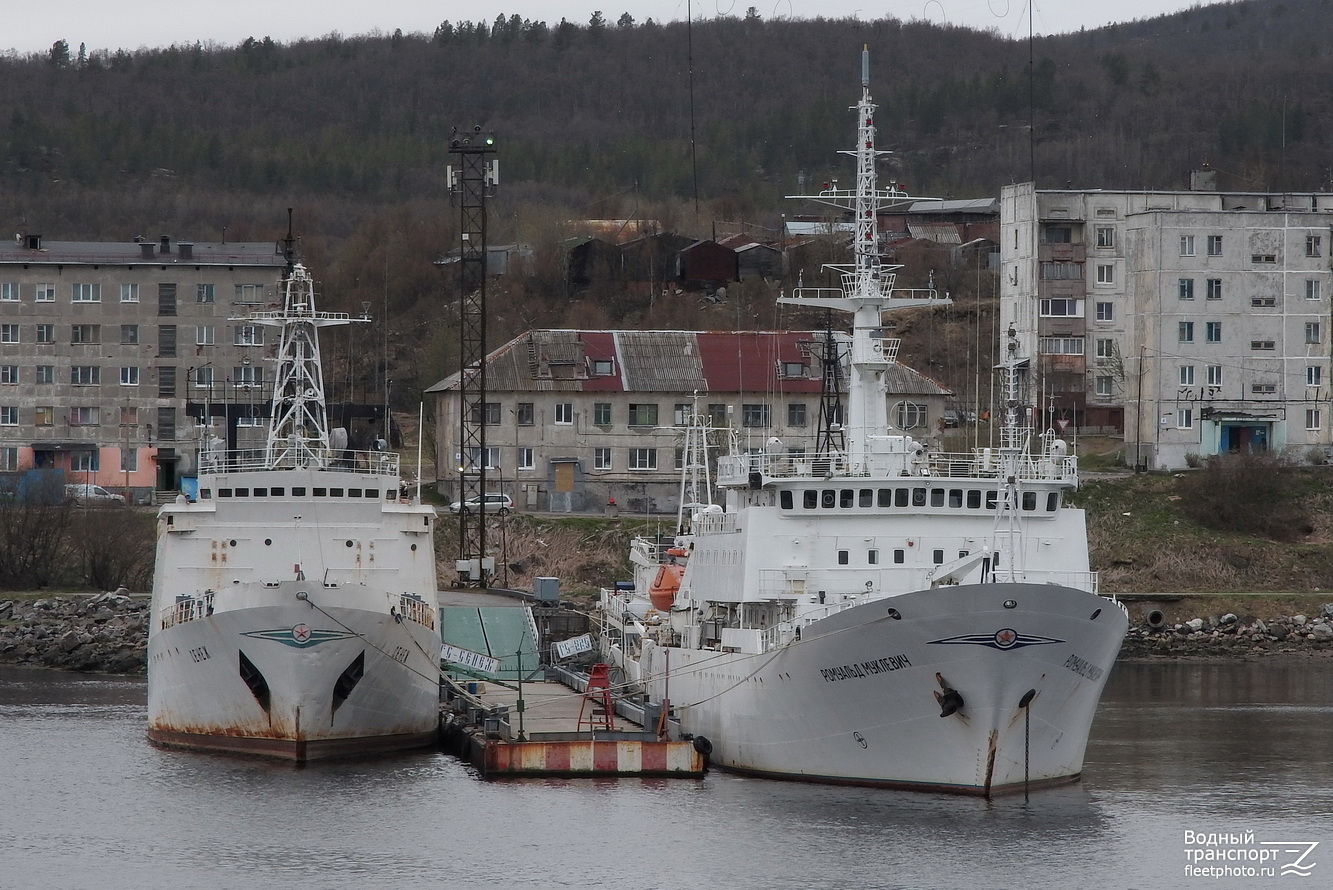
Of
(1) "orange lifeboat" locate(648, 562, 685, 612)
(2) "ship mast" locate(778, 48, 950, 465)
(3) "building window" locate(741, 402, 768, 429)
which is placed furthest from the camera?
(3) "building window" locate(741, 402, 768, 429)

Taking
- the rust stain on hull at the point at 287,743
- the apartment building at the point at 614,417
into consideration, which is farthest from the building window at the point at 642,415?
the rust stain on hull at the point at 287,743

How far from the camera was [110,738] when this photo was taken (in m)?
41.8

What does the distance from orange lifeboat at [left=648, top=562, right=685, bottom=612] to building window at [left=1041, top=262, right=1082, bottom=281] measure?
149 feet

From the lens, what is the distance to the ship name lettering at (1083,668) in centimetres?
3172

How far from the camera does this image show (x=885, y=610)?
102 ft

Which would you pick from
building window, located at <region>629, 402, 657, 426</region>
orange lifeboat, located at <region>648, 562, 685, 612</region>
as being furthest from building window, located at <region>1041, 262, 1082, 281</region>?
orange lifeboat, located at <region>648, 562, 685, 612</region>

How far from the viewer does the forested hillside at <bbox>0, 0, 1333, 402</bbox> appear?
13488 centimetres

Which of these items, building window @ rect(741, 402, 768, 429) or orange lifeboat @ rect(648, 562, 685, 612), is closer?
orange lifeboat @ rect(648, 562, 685, 612)

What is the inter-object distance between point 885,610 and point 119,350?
203 feet

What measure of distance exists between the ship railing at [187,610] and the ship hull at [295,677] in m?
0.22

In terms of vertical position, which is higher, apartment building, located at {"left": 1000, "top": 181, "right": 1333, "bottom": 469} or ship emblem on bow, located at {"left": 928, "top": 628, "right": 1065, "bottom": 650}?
apartment building, located at {"left": 1000, "top": 181, "right": 1333, "bottom": 469}

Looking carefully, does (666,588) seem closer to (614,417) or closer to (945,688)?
(945,688)

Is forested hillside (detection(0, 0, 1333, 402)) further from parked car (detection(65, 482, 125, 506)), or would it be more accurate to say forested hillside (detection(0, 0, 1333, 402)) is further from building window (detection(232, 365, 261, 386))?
parked car (detection(65, 482, 125, 506))

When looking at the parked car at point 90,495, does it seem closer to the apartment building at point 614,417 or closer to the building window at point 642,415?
the apartment building at point 614,417
